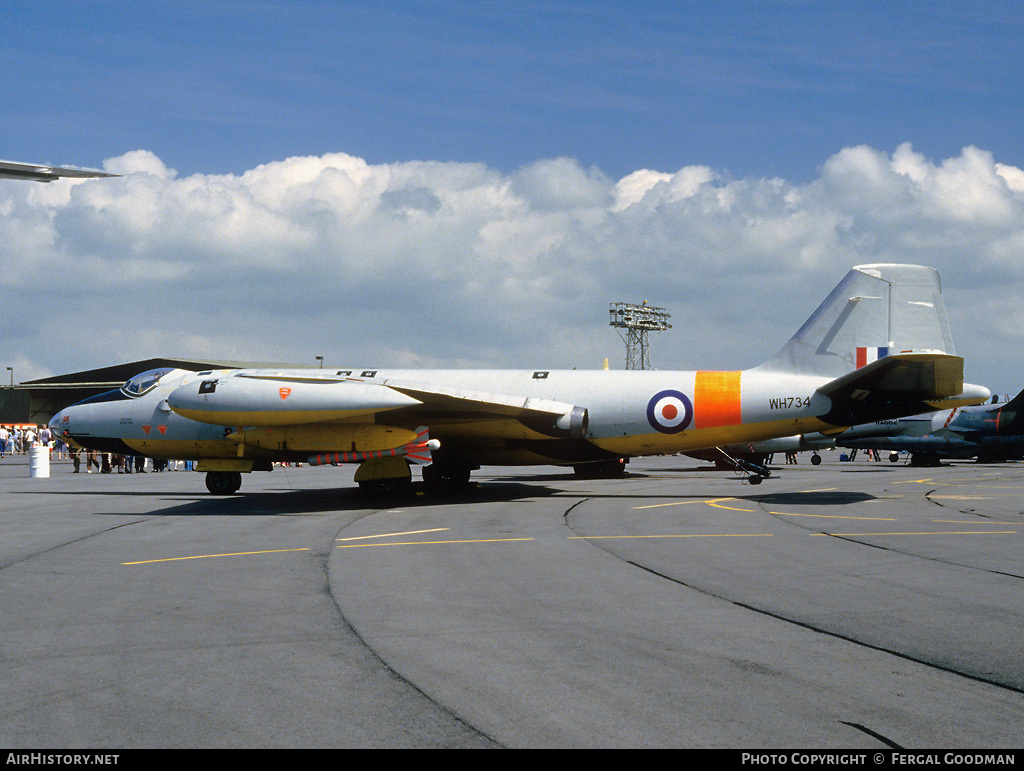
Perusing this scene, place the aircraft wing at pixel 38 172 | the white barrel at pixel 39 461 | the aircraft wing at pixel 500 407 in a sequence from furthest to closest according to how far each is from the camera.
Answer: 1. the white barrel at pixel 39 461
2. the aircraft wing at pixel 500 407
3. the aircraft wing at pixel 38 172

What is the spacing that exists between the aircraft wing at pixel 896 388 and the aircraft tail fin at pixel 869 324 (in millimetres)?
1076

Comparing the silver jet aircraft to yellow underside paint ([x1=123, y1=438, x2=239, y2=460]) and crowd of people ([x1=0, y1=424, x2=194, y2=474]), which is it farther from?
crowd of people ([x1=0, y1=424, x2=194, y2=474])

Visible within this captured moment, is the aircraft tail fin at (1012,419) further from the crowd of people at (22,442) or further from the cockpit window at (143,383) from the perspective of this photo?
the crowd of people at (22,442)

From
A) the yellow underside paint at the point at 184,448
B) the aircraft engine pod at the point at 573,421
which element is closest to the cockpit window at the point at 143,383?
the yellow underside paint at the point at 184,448

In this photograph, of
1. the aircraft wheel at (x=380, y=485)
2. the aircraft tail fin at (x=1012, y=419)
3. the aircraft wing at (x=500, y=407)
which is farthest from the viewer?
the aircraft tail fin at (x=1012, y=419)

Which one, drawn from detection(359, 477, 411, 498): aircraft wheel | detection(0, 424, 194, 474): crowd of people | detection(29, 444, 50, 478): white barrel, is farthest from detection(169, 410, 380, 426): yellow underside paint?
detection(0, 424, 194, 474): crowd of people

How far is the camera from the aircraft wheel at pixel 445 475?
23.4m

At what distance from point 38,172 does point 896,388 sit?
16.4 meters

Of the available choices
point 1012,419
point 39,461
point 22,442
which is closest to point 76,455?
point 39,461

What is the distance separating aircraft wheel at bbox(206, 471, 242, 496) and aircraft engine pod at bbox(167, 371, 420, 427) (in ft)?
12.9

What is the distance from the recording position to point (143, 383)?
23.2 metres

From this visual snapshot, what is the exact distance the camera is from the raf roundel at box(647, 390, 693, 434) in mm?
20375
